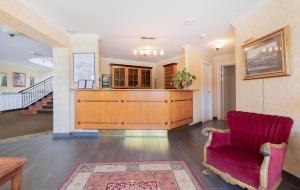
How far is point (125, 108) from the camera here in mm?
4203

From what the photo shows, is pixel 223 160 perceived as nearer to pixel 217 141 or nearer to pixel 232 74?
pixel 217 141

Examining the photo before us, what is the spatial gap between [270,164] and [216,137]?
0.72 metres

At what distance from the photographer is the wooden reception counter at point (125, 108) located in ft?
13.8

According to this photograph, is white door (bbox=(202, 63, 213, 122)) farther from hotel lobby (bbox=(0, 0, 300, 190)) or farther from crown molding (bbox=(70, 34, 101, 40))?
crown molding (bbox=(70, 34, 101, 40))

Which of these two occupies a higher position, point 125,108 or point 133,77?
point 133,77

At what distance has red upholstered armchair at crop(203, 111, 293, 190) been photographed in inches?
68.3

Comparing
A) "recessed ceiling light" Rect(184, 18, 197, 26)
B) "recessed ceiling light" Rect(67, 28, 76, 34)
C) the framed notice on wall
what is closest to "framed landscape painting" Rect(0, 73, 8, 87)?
the framed notice on wall

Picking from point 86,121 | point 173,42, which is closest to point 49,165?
point 86,121

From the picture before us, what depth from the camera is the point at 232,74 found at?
694 centimetres

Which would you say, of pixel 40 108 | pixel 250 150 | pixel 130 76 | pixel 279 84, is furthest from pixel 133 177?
pixel 40 108

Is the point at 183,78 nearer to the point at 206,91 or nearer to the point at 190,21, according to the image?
the point at 190,21

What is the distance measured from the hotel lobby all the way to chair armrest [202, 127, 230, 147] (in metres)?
0.01

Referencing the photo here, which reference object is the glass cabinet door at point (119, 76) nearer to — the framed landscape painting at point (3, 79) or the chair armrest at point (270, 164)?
the framed landscape painting at point (3, 79)

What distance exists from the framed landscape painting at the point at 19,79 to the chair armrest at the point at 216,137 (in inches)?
407
